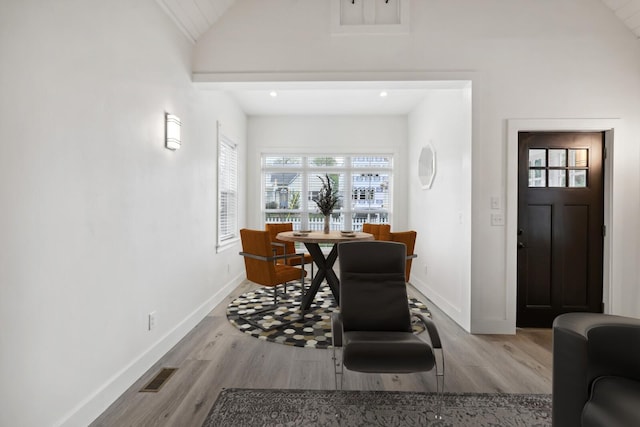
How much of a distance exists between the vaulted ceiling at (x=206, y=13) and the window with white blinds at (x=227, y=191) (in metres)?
1.43

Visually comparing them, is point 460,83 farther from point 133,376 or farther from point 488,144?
point 133,376

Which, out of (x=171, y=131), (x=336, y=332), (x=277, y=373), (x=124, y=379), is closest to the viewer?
(x=336, y=332)

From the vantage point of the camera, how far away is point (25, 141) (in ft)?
4.80

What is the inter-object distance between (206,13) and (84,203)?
2.33 metres

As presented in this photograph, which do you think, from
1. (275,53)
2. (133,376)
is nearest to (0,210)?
(133,376)

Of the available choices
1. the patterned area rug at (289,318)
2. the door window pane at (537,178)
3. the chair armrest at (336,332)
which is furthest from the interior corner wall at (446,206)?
the chair armrest at (336,332)

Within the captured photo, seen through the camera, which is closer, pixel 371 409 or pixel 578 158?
pixel 371 409

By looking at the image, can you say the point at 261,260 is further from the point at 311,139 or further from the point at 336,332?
the point at 311,139

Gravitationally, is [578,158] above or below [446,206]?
above

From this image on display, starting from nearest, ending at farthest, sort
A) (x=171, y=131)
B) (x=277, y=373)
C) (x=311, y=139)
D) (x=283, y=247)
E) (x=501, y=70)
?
1. (x=277, y=373)
2. (x=171, y=131)
3. (x=501, y=70)
4. (x=283, y=247)
5. (x=311, y=139)

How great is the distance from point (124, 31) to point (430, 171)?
12.9ft

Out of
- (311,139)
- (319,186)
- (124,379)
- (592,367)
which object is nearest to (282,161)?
(311,139)

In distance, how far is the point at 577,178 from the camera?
3.31 meters

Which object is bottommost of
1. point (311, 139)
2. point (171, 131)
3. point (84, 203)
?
point (84, 203)
